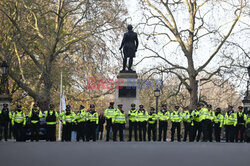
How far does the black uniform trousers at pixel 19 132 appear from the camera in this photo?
66.7 feet

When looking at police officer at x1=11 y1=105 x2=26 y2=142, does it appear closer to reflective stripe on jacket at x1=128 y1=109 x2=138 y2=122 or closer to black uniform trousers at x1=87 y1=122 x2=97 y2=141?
black uniform trousers at x1=87 y1=122 x2=97 y2=141

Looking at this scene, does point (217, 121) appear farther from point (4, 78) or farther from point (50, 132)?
point (4, 78)

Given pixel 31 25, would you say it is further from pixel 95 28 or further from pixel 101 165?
pixel 101 165

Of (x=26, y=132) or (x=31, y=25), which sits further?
(x=31, y=25)

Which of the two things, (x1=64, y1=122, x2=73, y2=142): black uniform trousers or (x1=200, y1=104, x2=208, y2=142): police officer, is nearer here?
(x1=64, y1=122, x2=73, y2=142): black uniform trousers

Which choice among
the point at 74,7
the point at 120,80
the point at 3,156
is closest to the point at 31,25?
the point at 74,7

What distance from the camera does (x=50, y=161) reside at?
430 inches

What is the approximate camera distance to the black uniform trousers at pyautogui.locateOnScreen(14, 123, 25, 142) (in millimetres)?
20344

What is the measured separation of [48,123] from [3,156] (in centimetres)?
→ 815

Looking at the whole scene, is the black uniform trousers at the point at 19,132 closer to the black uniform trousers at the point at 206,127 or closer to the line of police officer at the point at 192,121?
the line of police officer at the point at 192,121

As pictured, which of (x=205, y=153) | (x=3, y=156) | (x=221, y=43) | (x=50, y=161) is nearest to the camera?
(x=50, y=161)

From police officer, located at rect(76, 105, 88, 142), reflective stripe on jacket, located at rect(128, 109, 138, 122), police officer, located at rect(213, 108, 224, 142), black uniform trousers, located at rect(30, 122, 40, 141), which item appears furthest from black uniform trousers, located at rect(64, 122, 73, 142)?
police officer, located at rect(213, 108, 224, 142)

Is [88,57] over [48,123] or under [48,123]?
over

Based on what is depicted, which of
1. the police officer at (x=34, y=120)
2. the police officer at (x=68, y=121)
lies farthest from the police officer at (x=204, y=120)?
the police officer at (x=34, y=120)
